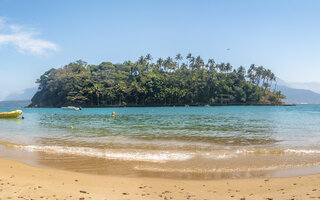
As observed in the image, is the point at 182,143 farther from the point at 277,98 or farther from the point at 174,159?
the point at 277,98

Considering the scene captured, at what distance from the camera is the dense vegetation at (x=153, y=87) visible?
139 meters

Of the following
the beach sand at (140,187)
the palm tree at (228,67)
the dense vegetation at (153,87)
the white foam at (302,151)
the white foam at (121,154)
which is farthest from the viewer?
the palm tree at (228,67)

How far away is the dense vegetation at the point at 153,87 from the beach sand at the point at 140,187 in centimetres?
12842

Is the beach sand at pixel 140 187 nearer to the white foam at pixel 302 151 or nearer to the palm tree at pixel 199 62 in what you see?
the white foam at pixel 302 151

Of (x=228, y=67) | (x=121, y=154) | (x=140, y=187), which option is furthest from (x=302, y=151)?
(x=228, y=67)

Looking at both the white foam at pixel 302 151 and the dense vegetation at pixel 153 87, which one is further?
the dense vegetation at pixel 153 87

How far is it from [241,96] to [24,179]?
505 feet

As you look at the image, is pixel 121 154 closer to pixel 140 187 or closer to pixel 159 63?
pixel 140 187

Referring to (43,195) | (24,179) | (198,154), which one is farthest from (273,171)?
(24,179)

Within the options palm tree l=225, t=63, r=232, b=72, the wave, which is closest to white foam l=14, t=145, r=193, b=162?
the wave

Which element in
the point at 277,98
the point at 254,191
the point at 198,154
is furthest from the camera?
the point at 277,98

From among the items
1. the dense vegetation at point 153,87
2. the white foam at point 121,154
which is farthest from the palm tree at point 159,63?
the white foam at point 121,154

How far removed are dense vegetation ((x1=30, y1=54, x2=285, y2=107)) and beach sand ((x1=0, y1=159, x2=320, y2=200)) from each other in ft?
421

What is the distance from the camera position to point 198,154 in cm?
1403
